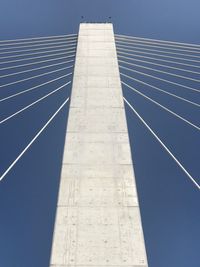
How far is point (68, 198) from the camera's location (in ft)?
43.6

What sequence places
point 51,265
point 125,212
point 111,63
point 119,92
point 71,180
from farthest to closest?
point 111,63 < point 119,92 < point 71,180 < point 125,212 < point 51,265

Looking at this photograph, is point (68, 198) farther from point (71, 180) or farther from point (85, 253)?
point (85, 253)

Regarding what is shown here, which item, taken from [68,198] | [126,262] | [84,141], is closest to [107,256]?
[126,262]

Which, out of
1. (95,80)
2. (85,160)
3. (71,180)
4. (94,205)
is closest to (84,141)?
(85,160)

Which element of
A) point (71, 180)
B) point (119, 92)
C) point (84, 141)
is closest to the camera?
point (71, 180)

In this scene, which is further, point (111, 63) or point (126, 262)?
point (111, 63)

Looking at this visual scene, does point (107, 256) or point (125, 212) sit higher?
point (125, 212)

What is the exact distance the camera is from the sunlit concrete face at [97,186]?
11.9m

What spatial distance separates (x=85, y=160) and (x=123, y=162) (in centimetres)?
151

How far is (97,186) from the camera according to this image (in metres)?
13.8

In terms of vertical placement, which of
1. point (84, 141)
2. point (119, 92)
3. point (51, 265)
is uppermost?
point (119, 92)

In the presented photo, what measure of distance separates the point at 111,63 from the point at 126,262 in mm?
11758

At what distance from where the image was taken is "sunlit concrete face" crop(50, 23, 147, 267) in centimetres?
1191

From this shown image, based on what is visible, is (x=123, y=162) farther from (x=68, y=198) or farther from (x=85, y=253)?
(x=85, y=253)
